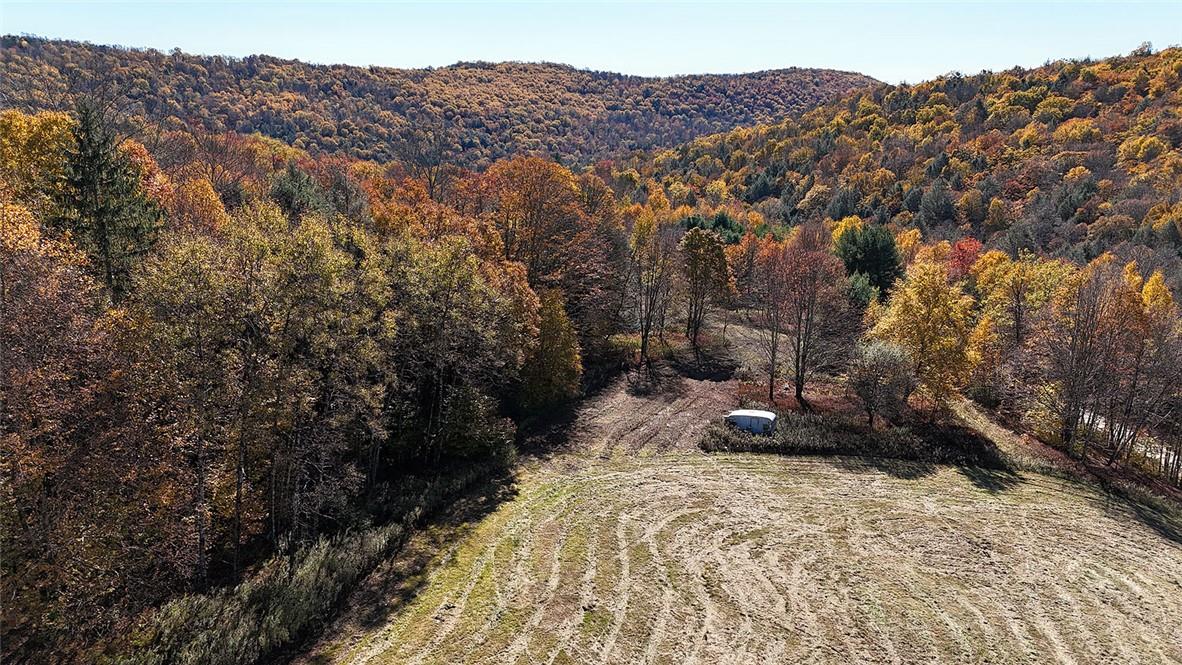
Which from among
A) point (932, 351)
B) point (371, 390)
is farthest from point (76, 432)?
point (932, 351)

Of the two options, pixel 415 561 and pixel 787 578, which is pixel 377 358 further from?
pixel 787 578

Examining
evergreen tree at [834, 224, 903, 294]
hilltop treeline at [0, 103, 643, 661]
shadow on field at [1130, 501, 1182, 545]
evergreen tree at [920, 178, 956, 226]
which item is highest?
evergreen tree at [920, 178, 956, 226]

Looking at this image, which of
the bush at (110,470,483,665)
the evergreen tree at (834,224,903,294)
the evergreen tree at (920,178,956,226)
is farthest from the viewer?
the evergreen tree at (920,178,956,226)

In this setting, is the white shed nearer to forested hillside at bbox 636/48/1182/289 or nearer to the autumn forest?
the autumn forest

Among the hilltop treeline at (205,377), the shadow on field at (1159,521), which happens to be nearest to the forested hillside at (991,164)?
the shadow on field at (1159,521)

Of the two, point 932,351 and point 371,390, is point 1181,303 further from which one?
point 371,390

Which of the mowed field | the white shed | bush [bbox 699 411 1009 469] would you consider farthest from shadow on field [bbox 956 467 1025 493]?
the white shed

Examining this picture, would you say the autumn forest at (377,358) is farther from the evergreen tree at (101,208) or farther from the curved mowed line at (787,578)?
the curved mowed line at (787,578)

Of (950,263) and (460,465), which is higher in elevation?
(950,263)
